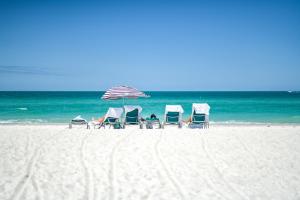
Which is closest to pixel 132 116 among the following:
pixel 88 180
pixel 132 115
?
pixel 132 115

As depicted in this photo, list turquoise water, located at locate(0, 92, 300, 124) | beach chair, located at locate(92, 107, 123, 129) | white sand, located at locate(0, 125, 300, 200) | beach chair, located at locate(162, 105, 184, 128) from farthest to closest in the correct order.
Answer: turquoise water, located at locate(0, 92, 300, 124) < beach chair, located at locate(162, 105, 184, 128) < beach chair, located at locate(92, 107, 123, 129) < white sand, located at locate(0, 125, 300, 200)

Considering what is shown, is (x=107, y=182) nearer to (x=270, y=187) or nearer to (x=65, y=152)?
(x=65, y=152)

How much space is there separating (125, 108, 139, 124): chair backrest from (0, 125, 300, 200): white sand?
2.54m

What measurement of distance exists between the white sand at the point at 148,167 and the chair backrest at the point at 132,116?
100 inches

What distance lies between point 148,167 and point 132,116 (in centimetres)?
547

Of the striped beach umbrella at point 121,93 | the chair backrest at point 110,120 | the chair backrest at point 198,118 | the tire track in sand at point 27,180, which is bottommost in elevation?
the tire track in sand at point 27,180

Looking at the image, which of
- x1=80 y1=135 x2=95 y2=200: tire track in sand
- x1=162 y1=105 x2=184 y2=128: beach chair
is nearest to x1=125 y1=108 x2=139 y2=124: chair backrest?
x1=162 y1=105 x2=184 y2=128: beach chair

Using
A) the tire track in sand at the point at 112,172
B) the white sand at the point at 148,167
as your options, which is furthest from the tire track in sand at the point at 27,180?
the tire track in sand at the point at 112,172

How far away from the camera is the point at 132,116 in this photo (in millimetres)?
10672

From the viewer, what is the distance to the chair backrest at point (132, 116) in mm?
10625

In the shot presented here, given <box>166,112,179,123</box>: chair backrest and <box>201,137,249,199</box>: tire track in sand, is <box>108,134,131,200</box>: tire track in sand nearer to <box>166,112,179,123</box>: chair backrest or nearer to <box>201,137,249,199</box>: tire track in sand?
<box>201,137,249,199</box>: tire track in sand

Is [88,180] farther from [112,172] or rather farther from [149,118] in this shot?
[149,118]

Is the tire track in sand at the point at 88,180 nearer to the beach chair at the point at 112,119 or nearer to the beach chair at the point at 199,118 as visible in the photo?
the beach chair at the point at 112,119

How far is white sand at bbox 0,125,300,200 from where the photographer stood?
13.7ft
